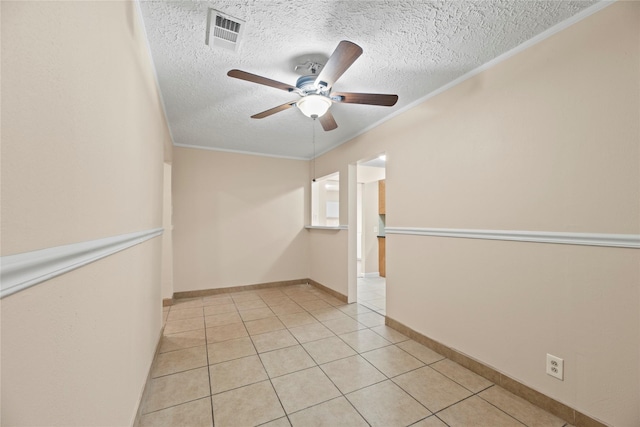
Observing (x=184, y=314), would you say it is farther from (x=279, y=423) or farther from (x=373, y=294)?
(x=373, y=294)

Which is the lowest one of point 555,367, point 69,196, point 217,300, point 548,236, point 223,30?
point 217,300

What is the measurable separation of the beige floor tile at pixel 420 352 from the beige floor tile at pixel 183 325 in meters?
2.22

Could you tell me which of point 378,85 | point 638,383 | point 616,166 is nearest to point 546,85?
point 616,166

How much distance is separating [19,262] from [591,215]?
2331 mm

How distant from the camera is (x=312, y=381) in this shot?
1883mm

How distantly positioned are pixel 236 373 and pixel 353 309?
1.82 meters

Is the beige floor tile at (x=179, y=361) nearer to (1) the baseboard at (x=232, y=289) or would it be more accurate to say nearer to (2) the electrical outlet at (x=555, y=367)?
(1) the baseboard at (x=232, y=289)

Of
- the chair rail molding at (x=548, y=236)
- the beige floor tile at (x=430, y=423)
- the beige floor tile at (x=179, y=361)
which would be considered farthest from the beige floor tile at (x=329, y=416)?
the chair rail molding at (x=548, y=236)

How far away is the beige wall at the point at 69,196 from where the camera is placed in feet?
1.64

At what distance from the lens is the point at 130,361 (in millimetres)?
1336

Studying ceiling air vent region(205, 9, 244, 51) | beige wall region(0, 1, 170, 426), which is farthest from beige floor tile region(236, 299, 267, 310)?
ceiling air vent region(205, 9, 244, 51)

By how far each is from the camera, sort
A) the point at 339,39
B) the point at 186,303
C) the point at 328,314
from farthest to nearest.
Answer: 1. the point at 186,303
2. the point at 328,314
3. the point at 339,39

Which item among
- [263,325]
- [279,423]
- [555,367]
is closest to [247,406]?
[279,423]

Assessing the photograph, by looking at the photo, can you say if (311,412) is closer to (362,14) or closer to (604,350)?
(604,350)
